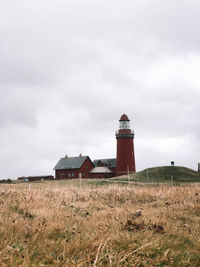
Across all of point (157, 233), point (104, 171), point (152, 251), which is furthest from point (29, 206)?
point (104, 171)

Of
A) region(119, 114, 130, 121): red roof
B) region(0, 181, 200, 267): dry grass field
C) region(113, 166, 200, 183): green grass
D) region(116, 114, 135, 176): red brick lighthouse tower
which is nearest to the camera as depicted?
region(0, 181, 200, 267): dry grass field

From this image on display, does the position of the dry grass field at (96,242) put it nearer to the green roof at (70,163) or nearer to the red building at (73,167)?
the red building at (73,167)

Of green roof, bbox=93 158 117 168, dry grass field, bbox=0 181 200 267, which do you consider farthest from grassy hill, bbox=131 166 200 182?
dry grass field, bbox=0 181 200 267

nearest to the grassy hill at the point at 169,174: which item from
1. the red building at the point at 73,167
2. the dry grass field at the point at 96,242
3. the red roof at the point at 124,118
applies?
the red roof at the point at 124,118

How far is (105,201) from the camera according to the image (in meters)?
11.4

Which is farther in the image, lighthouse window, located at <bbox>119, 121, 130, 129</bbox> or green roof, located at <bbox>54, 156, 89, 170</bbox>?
green roof, located at <bbox>54, 156, 89, 170</bbox>

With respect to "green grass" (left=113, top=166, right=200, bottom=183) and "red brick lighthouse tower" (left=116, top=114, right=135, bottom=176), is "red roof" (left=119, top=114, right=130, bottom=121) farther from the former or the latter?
"green grass" (left=113, top=166, right=200, bottom=183)

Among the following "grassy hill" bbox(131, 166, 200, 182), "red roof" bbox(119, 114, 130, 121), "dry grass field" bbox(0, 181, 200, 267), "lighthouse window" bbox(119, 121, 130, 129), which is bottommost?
"grassy hill" bbox(131, 166, 200, 182)

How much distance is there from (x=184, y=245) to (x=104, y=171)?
194 feet

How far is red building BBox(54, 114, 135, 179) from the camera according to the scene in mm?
53469

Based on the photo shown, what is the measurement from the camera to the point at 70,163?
64188 mm

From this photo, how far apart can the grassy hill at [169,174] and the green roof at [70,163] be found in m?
17.9

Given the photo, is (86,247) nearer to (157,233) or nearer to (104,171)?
(157,233)

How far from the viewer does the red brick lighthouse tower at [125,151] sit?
53.2 m
